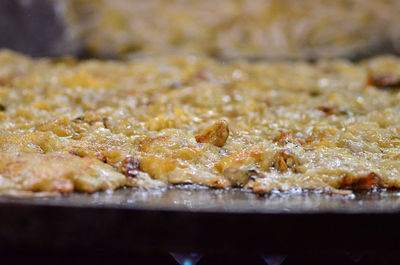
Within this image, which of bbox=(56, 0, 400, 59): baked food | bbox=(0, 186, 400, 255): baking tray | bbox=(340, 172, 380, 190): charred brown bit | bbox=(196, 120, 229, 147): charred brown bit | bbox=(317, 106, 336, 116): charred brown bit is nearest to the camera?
bbox=(0, 186, 400, 255): baking tray

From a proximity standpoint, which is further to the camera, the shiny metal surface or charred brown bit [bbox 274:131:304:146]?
charred brown bit [bbox 274:131:304:146]

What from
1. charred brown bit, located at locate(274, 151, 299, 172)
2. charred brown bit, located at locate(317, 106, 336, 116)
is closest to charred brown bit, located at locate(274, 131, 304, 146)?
charred brown bit, located at locate(274, 151, 299, 172)

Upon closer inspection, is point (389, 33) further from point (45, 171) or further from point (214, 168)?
point (45, 171)

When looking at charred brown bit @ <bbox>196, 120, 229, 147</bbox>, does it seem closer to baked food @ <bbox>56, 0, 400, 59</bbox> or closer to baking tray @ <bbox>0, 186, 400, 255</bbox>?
baking tray @ <bbox>0, 186, 400, 255</bbox>

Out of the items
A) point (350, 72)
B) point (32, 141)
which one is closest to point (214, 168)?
point (32, 141)

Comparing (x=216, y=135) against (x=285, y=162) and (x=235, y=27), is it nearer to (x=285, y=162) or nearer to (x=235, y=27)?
(x=285, y=162)

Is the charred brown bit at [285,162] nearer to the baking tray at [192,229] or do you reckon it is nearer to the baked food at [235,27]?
the baking tray at [192,229]
